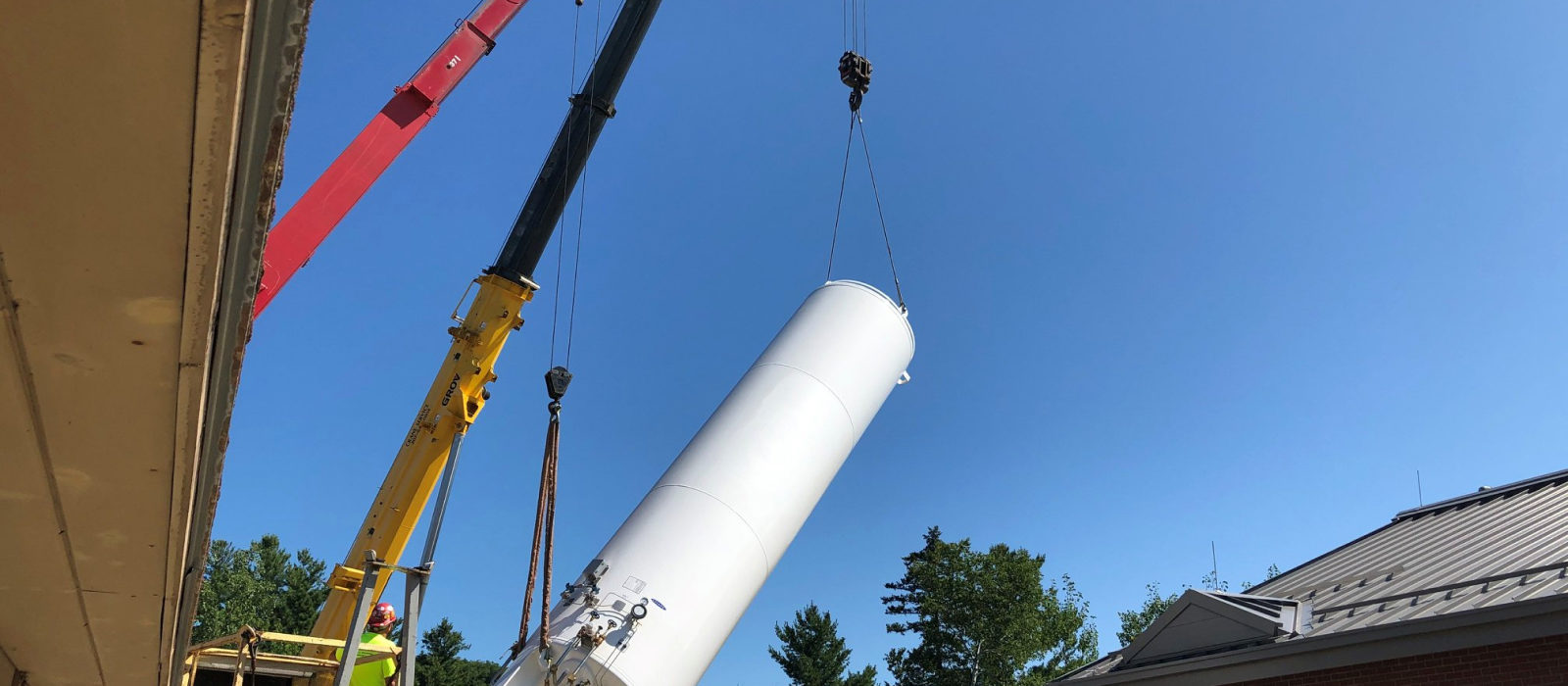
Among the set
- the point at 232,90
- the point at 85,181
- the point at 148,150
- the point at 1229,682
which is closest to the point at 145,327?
the point at 85,181

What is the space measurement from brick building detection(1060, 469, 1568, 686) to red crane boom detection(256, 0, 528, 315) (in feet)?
32.7

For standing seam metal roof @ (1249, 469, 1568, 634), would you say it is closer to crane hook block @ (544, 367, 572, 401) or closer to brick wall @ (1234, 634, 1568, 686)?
brick wall @ (1234, 634, 1568, 686)

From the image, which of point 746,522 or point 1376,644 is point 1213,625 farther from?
point 746,522

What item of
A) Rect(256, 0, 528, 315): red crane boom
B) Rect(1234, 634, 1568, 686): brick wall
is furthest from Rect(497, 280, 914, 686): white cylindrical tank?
Rect(1234, 634, 1568, 686): brick wall

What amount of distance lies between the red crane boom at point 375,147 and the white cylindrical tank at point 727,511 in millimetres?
4392

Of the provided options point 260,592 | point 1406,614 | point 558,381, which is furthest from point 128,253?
point 260,592

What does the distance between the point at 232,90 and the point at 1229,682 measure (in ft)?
35.4

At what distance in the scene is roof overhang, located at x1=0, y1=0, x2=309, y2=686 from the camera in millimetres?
1454

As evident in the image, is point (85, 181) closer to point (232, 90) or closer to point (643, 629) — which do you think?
point (232, 90)

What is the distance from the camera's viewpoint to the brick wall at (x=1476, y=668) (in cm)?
747

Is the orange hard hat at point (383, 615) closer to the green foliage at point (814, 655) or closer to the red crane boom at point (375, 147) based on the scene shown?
the red crane boom at point (375, 147)

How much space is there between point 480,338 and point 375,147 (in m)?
2.36

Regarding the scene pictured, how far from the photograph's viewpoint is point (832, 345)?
9508 mm

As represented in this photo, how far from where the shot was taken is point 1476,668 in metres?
7.90
